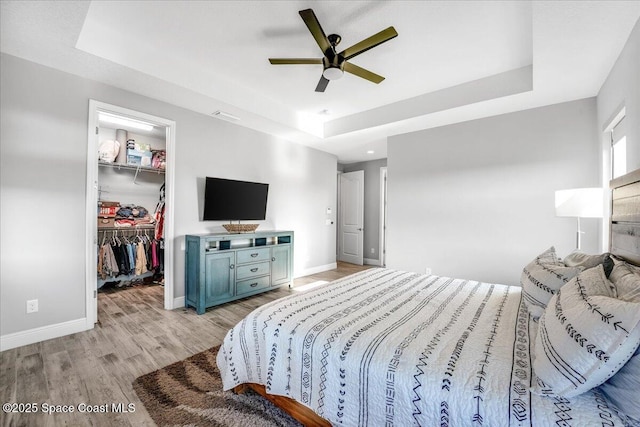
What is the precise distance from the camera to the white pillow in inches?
33.0

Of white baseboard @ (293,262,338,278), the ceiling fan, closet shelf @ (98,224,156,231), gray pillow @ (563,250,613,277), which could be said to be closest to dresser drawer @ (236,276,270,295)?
white baseboard @ (293,262,338,278)

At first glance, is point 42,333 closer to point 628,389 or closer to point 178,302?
point 178,302

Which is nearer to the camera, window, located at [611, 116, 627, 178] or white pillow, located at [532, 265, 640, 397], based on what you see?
white pillow, located at [532, 265, 640, 397]

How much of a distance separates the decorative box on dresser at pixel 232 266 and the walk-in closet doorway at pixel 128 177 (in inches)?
12.9

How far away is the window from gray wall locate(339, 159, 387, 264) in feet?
12.6

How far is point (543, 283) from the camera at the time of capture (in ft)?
5.31

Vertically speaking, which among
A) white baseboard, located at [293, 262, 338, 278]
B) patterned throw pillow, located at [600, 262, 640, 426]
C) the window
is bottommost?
white baseboard, located at [293, 262, 338, 278]

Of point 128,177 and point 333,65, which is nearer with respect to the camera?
point 333,65

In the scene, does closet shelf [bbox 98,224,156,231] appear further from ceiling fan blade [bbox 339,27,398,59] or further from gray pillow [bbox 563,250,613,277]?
gray pillow [bbox 563,250,613,277]

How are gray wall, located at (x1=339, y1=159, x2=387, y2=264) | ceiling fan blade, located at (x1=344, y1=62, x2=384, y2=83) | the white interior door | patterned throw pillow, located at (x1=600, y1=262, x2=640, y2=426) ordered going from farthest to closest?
the white interior door → gray wall, located at (x1=339, y1=159, x2=387, y2=264) → ceiling fan blade, located at (x1=344, y1=62, x2=384, y2=83) → patterned throw pillow, located at (x1=600, y1=262, x2=640, y2=426)

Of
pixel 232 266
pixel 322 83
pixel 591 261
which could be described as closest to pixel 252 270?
pixel 232 266

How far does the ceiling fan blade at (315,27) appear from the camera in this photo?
1834 mm

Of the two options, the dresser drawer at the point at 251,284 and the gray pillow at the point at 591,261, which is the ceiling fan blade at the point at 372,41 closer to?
the gray pillow at the point at 591,261

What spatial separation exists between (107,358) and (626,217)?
391 centimetres
